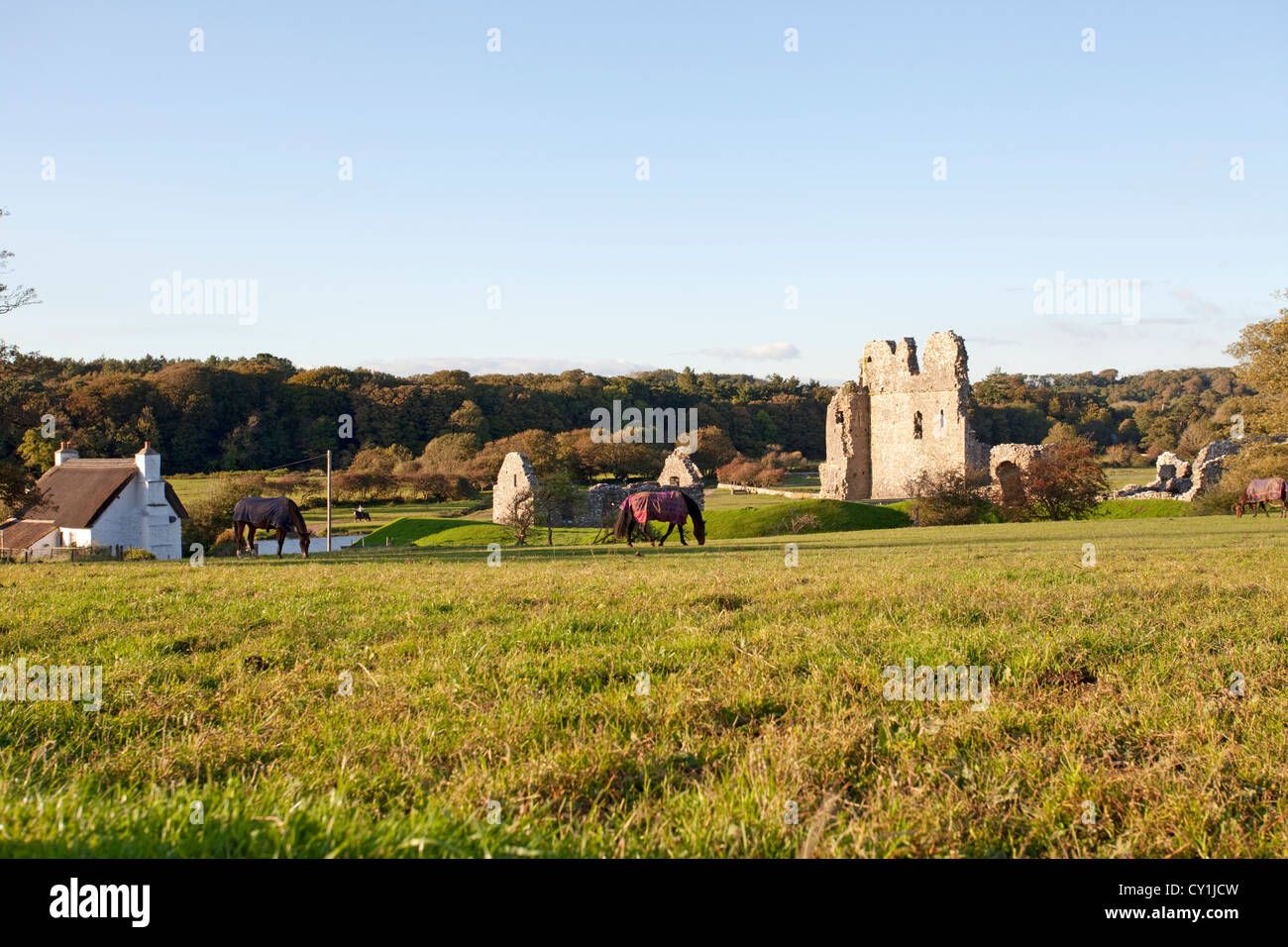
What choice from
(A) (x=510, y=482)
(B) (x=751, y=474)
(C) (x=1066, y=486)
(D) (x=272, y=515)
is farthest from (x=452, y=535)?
(B) (x=751, y=474)

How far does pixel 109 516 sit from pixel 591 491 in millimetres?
20391

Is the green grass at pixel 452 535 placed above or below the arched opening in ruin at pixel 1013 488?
below

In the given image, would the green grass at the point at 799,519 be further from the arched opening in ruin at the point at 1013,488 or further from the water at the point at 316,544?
the water at the point at 316,544

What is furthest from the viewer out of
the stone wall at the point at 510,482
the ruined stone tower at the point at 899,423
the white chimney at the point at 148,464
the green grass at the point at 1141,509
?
the ruined stone tower at the point at 899,423

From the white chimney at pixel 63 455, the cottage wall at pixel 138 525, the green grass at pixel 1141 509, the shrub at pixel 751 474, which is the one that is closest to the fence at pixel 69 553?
the cottage wall at pixel 138 525

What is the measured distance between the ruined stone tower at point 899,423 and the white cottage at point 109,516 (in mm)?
37541

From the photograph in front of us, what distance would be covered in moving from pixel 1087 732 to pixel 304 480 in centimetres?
5807

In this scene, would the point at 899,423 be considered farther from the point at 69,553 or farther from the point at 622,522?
the point at 69,553

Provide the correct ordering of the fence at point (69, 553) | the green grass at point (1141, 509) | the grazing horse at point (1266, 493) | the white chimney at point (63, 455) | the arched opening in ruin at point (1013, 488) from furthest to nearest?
the arched opening in ruin at point (1013, 488) < the white chimney at point (63, 455) < the green grass at point (1141, 509) < the fence at point (69, 553) < the grazing horse at point (1266, 493)

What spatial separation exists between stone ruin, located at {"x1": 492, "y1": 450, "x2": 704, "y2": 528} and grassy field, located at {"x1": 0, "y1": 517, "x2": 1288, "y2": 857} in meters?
29.3

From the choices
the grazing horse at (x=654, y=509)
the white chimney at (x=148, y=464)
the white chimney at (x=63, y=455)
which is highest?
the white chimney at (x=63, y=455)

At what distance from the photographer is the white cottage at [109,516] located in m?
34.8

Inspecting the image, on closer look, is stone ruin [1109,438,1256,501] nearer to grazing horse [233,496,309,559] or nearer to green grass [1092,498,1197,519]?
green grass [1092,498,1197,519]
